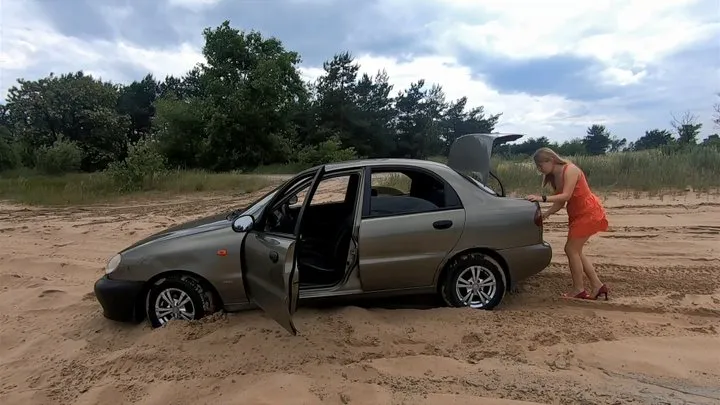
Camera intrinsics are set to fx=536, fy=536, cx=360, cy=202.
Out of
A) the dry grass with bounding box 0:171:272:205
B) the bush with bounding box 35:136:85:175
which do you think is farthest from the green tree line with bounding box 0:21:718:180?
the dry grass with bounding box 0:171:272:205

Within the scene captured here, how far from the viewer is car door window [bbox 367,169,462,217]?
4.95 meters

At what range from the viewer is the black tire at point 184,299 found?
15.6ft

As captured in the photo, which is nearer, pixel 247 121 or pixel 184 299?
pixel 184 299

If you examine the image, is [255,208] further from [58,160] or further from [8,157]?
A: [8,157]

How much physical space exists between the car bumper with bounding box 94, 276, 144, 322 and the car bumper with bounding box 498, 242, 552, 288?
3.36 m

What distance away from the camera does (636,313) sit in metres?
4.86

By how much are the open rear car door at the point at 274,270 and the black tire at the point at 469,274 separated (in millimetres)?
1503

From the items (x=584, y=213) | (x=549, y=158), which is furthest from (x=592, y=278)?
(x=549, y=158)

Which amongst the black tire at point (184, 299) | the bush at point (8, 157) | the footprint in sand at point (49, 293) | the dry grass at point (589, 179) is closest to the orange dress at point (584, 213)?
the dry grass at point (589, 179)

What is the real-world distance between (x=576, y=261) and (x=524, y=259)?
0.69 metres

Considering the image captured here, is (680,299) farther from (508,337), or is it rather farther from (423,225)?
(423,225)

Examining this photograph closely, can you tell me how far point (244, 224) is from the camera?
184 inches

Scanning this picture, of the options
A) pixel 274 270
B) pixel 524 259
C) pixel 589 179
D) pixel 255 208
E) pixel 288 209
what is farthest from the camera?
pixel 589 179

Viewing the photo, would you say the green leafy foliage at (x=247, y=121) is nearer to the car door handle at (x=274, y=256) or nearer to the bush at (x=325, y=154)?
the bush at (x=325, y=154)
